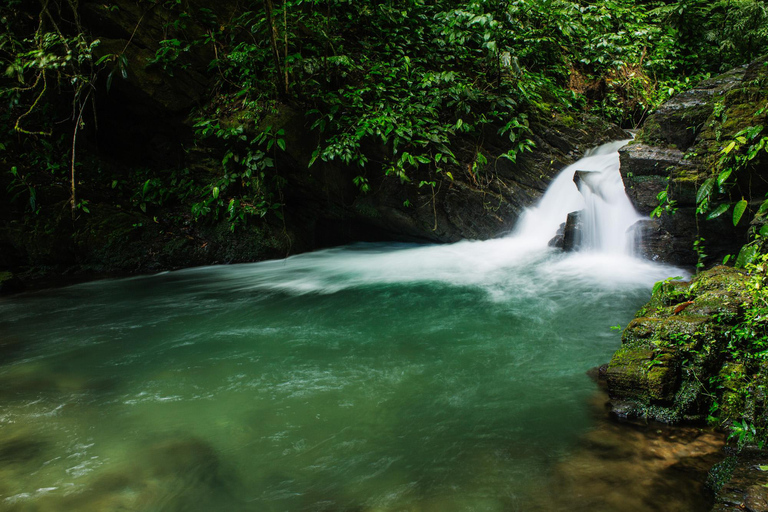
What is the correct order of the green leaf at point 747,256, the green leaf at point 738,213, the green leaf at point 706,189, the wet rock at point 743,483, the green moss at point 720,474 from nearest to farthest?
the wet rock at point 743,483
the green moss at point 720,474
the green leaf at point 747,256
the green leaf at point 738,213
the green leaf at point 706,189

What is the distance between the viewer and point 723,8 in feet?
35.7

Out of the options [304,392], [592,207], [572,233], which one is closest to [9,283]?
[304,392]

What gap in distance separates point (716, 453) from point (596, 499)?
826 millimetres

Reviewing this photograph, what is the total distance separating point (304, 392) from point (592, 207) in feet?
19.1

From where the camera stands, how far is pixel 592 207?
6.92m

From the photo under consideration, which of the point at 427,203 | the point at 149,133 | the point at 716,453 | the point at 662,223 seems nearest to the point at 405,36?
the point at 427,203

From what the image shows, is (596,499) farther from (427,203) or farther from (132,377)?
(427,203)

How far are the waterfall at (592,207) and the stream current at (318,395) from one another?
15.2 inches

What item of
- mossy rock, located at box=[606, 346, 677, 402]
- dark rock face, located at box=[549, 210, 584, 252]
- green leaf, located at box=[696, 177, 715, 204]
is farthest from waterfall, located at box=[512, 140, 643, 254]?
mossy rock, located at box=[606, 346, 677, 402]

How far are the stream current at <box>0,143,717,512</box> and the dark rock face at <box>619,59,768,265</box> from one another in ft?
1.84

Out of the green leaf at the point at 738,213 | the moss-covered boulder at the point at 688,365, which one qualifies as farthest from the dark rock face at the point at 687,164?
the moss-covered boulder at the point at 688,365

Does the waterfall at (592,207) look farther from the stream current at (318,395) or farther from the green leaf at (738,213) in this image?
the green leaf at (738,213)

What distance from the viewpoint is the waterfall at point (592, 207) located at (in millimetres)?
6562

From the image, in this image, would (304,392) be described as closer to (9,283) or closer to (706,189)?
(706,189)
